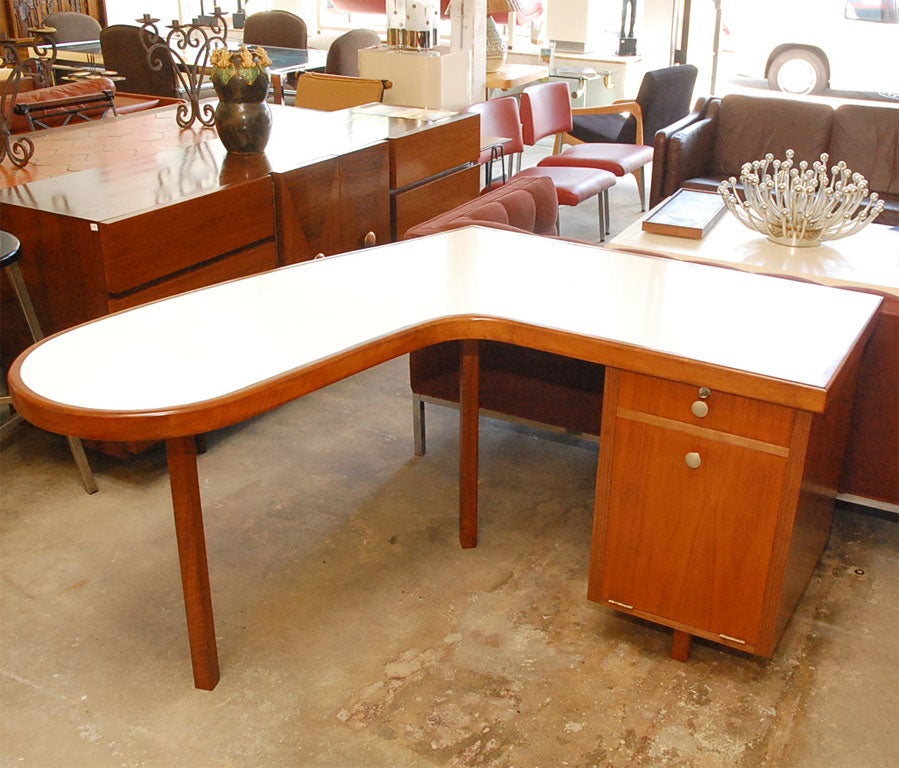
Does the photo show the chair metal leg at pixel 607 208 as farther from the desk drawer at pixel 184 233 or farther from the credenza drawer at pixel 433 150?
the desk drawer at pixel 184 233

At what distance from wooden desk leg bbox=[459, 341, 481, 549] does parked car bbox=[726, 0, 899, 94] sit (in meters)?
5.94

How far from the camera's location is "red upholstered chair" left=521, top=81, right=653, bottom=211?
5.18m

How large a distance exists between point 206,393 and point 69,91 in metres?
3.04

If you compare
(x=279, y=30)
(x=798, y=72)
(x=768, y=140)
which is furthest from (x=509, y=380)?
(x=798, y=72)

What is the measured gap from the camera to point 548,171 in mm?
4988

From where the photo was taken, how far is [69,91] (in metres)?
4.33

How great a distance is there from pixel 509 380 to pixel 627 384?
2.63 feet

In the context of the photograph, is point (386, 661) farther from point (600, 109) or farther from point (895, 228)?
point (600, 109)

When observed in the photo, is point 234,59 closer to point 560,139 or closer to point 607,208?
point 607,208

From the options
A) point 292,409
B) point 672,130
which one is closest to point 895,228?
point 672,130

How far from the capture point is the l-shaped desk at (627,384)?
6.27 ft

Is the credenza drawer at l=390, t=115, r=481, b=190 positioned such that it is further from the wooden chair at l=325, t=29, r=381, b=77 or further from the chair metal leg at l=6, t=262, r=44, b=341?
the wooden chair at l=325, t=29, r=381, b=77

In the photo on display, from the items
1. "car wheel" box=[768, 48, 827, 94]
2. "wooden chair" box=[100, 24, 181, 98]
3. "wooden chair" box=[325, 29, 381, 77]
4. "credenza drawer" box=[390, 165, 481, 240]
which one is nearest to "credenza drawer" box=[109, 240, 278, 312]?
"credenza drawer" box=[390, 165, 481, 240]

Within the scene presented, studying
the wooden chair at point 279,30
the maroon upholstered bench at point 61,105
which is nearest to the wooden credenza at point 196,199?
the maroon upholstered bench at point 61,105
